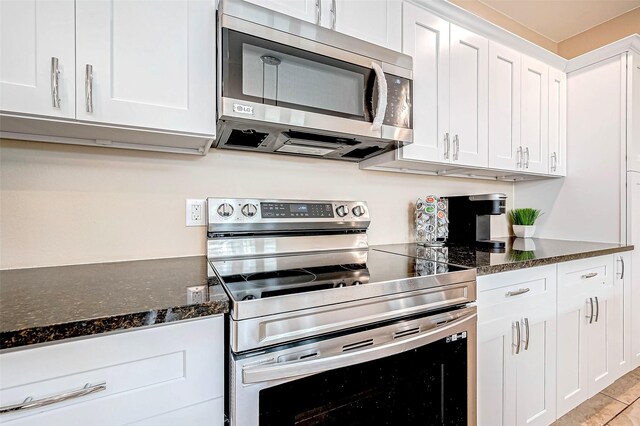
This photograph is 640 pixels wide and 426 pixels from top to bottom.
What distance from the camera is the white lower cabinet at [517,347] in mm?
1327

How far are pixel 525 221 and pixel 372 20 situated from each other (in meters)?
1.94

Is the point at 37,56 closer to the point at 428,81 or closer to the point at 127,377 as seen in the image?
the point at 127,377

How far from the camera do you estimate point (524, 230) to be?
8.11 ft

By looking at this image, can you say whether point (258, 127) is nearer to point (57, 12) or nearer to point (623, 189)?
point (57, 12)

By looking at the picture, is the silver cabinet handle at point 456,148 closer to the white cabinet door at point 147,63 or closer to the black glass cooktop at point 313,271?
the black glass cooktop at point 313,271

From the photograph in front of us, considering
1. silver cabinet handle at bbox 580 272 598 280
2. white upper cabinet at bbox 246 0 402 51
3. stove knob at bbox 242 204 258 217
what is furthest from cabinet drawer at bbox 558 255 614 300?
stove knob at bbox 242 204 258 217

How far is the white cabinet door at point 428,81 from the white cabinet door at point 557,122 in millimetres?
1129

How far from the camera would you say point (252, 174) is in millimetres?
1576

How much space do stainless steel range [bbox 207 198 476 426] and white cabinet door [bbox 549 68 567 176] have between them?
1.69m

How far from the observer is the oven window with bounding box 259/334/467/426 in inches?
33.5

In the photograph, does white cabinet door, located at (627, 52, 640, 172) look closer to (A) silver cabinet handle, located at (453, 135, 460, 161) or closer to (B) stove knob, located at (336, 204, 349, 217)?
(A) silver cabinet handle, located at (453, 135, 460, 161)

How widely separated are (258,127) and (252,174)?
383 mm

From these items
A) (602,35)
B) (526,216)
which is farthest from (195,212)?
(602,35)

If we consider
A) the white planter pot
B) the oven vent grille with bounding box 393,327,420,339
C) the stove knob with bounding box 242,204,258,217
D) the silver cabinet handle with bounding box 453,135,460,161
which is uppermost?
the silver cabinet handle with bounding box 453,135,460,161
